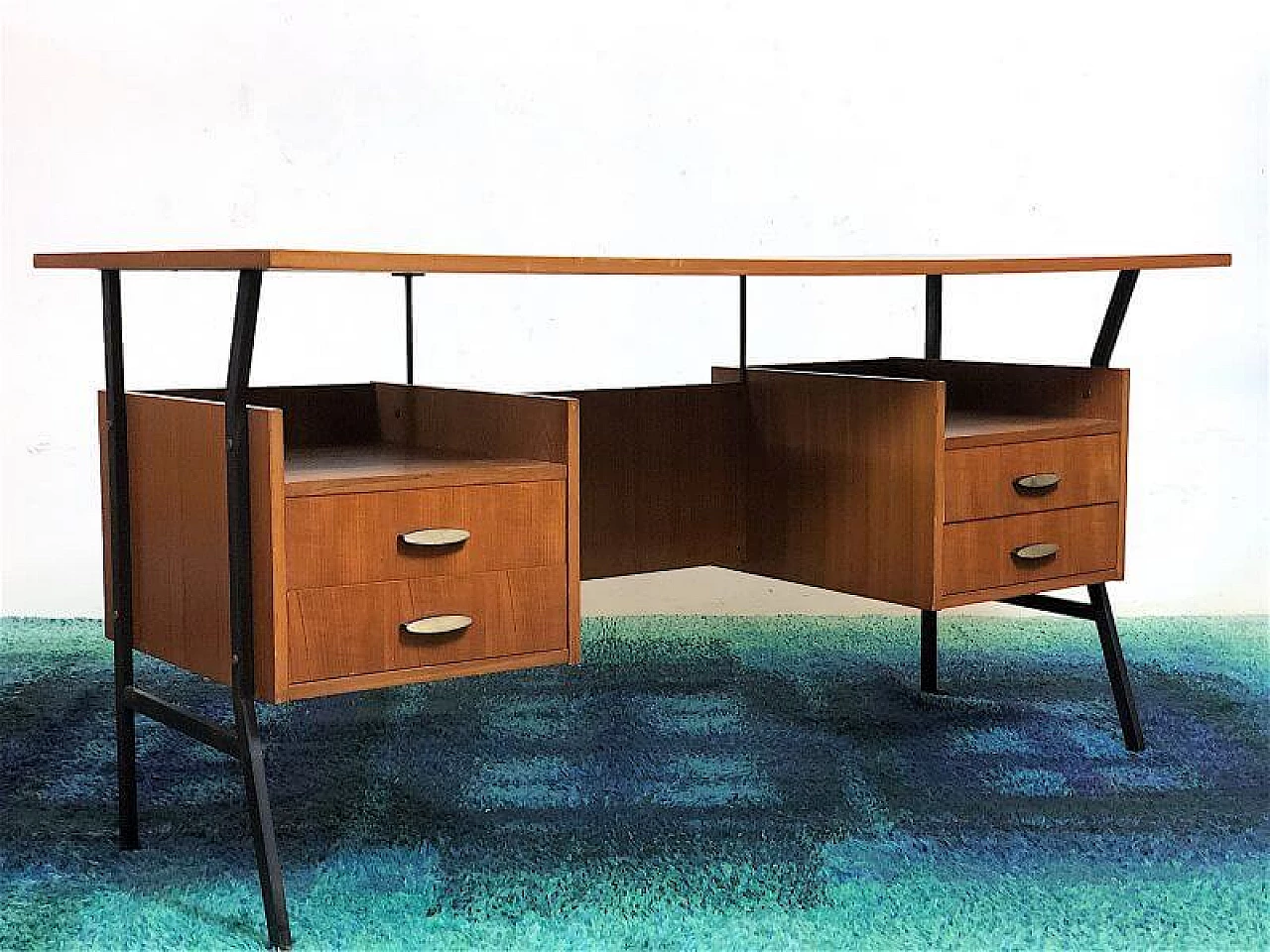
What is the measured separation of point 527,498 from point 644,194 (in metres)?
1.96

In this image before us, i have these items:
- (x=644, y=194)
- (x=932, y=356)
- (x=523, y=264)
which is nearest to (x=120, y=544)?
(x=523, y=264)

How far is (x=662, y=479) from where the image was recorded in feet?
9.86

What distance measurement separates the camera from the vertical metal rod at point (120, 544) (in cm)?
236

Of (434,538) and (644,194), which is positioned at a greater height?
(644,194)

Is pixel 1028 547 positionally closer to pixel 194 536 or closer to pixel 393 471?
pixel 393 471

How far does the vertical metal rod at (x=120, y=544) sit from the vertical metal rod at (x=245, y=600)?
0.32 metres

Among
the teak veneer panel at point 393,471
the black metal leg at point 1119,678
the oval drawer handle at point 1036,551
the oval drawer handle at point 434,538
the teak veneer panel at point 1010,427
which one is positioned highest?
the teak veneer panel at point 393,471

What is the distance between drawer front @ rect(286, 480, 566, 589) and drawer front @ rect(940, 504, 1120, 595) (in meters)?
0.62

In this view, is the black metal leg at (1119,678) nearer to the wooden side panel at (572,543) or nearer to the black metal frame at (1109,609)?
the black metal frame at (1109,609)

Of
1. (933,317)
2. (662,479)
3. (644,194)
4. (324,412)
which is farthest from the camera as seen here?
(644,194)

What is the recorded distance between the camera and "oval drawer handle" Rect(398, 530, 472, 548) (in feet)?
7.09

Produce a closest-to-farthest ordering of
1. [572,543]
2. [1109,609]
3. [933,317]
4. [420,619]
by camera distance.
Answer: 1. [420,619]
2. [572,543]
3. [1109,609]
4. [933,317]

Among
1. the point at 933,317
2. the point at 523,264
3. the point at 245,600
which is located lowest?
the point at 245,600

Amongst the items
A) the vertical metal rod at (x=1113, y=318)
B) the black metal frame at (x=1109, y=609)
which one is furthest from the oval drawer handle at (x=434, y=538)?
the vertical metal rod at (x=1113, y=318)
